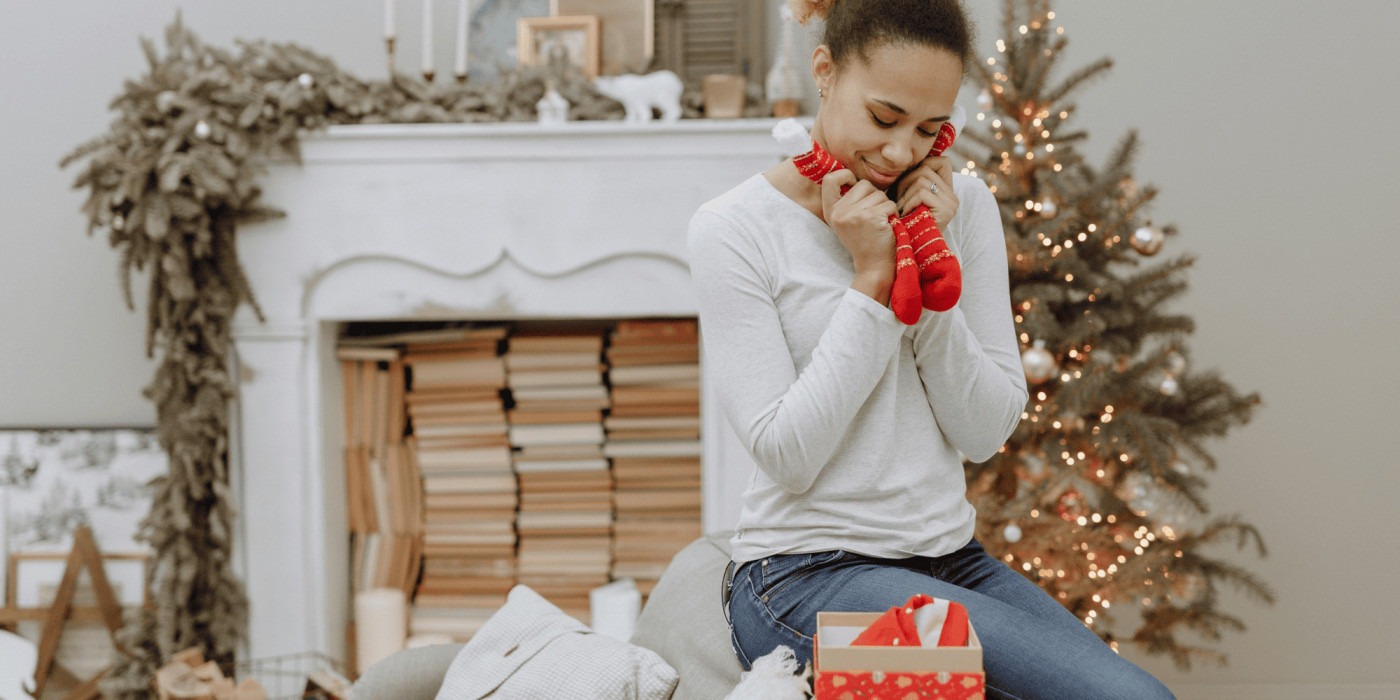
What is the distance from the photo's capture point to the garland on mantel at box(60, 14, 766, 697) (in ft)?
7.36

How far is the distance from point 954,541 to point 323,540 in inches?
71.9

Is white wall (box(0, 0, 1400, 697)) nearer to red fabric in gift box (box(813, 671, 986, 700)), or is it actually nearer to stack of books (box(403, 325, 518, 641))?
stack of books (box(403, 325, 518, 641))

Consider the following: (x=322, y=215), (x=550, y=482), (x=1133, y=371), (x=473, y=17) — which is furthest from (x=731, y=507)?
(x=473, y=17)

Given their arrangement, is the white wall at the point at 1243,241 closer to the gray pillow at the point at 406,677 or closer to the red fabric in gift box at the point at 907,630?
the gray pillow at the point at 406,677

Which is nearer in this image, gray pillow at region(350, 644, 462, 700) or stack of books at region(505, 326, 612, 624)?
gray pillow at region(350, 644, 462, 700)

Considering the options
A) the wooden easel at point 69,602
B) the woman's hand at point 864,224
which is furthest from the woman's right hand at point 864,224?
the wooden easel at point 69,602

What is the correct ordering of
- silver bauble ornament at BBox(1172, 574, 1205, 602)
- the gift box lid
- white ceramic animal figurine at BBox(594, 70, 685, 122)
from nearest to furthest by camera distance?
the gift box lid → silver bauble ornament at BBox(1172, 574, 1205, 602) → white ceramic animal figurine at BBox(594, 70, 685, 122)

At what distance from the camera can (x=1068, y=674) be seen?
0.94 m

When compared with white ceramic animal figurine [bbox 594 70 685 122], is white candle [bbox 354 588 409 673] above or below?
below

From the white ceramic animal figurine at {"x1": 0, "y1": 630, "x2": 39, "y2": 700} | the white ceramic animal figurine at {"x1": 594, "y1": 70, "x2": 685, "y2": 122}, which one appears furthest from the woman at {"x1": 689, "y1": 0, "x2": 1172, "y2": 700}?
the white ceramic animal figurine at {"x1": 0, "y1": 630, "x2": 39, "y2": 700}

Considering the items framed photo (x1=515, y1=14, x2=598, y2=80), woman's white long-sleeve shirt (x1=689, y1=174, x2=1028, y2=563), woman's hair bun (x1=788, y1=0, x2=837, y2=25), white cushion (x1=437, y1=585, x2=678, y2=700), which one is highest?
framed photo (x1=515, y1=14, x2=598, y2=80)

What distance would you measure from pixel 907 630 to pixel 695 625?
21.6 inches

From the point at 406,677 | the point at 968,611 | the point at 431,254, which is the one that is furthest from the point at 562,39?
the point at 968,611

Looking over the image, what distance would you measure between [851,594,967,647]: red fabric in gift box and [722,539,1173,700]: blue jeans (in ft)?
0.29
